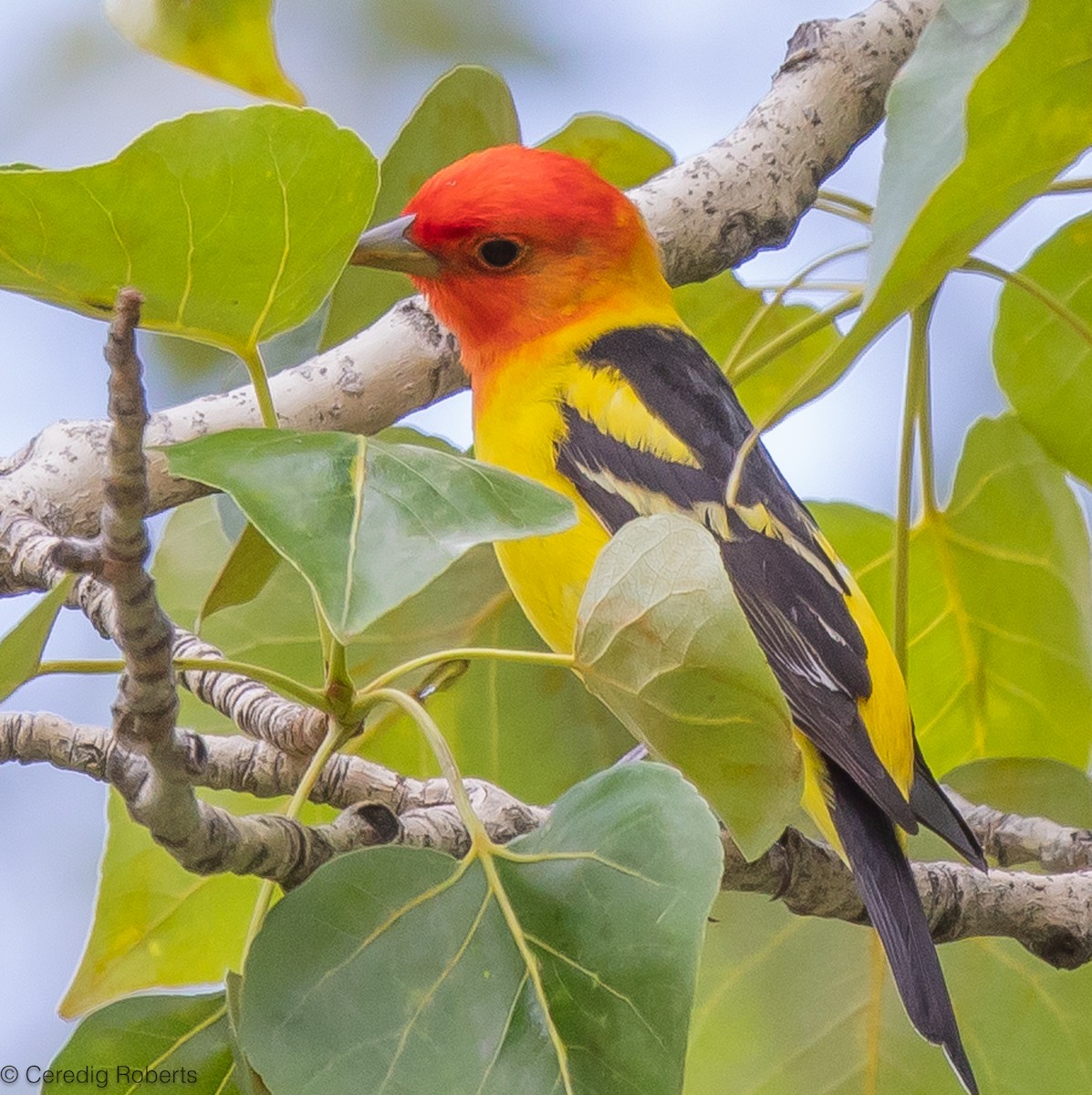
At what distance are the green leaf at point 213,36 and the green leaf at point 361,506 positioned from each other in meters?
0.90

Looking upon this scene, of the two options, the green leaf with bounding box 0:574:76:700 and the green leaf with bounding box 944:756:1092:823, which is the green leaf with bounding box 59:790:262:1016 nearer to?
the green leaf with bounding box 0:574:76:700

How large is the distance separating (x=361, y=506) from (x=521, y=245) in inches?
55.6

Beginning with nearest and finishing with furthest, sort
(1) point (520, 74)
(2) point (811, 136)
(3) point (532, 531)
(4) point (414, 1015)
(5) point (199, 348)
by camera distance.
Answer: (3) point (532, 531), (4) point (414, 1015), (2) point (811, 136), (5) point (199, 348), (1) point (520, 74)

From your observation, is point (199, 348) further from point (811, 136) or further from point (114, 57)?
point (114, 57)

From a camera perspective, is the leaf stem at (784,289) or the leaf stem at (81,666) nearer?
the leaf stem at (81,666)

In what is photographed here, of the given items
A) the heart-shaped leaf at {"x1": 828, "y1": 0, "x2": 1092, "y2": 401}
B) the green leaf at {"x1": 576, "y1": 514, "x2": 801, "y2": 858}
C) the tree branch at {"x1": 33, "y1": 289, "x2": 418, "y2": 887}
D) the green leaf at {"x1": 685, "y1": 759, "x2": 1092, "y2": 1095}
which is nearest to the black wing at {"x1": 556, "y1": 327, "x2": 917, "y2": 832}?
the green leaf at {"x1": 685, "y1": 759, "x2": 1092, "y2": 1095}

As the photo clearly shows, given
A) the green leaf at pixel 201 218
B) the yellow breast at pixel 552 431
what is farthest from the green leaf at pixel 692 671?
the yellow breast at pixel 552 431

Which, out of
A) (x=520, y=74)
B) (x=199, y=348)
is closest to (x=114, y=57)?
(x=520, y=74)

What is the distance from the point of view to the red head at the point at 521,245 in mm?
2109

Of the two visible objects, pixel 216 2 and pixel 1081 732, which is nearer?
pixel 216 2

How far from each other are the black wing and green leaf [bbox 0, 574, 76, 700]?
104 cm

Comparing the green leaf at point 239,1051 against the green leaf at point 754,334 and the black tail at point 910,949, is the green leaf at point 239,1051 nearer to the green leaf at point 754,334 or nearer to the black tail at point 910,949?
the black tail at point 910,949

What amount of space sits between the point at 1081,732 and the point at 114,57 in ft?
13.4

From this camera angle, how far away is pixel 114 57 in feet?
16.3
